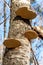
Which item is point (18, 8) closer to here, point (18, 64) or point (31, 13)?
point (31, 13)

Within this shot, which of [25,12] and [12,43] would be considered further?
[25,12]

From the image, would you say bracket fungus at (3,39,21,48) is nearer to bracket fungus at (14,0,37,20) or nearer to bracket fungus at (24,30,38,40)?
bracket fungus at (24,30,38,40)

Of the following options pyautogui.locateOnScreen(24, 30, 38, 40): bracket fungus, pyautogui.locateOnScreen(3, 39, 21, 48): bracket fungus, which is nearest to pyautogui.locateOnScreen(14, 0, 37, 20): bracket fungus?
pyautogui.locateOnScreen(24, 30, 38, 40): bracket fungus

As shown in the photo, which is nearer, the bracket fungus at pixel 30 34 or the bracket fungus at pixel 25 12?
the bracket fungus at pixel 30 34

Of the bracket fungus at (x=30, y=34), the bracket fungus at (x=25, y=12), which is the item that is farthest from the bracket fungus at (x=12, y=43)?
the bracket fungus at (x=25, y=12)

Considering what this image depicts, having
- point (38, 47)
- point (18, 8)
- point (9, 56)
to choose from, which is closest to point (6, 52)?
point (9, 56)

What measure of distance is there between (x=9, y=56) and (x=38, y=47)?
6.11 meters

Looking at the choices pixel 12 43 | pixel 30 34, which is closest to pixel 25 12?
pixel 30 34

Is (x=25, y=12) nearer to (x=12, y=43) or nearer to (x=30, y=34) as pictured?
(x=30, y=34)

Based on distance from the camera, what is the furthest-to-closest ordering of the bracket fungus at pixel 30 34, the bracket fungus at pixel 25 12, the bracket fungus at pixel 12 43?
1. the bracket fungus at pixel 25 12
2. the bracket fungus at pixel 30 34
3. the bracket fungus at pixel 12 43

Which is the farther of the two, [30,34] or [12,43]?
[30,34]

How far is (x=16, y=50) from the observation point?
2059 mm

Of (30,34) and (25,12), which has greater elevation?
(25,12)

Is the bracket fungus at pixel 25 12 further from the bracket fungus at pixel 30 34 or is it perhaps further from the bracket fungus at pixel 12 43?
the bracket fungus at pixel 12 43
